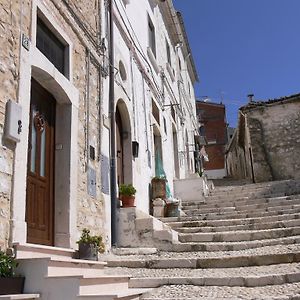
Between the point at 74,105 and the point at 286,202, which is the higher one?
the point at 74,105

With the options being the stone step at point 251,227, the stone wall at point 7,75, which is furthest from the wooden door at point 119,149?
the stone wall at point 7,75

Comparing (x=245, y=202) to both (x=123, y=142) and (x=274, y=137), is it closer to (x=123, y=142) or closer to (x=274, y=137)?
(x=123, y=142)

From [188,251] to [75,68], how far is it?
3.46 m

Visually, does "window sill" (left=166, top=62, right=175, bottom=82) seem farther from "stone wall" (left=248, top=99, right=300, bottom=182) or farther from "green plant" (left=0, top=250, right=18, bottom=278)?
"green plant" (left=0, top=250, right=18, bottom=278)

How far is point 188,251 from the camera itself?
679 cm

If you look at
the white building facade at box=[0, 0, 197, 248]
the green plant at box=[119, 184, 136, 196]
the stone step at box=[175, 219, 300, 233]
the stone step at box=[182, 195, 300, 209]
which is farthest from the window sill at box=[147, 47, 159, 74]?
the stone step at box=[175, 219, 300, 233]

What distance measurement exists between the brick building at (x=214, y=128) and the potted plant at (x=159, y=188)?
25.0 meters

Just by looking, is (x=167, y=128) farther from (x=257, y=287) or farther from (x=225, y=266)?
(x=257, y=287)

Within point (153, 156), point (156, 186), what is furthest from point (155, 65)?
point (156, 186)

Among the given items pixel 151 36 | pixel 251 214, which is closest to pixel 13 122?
pixel 251 214

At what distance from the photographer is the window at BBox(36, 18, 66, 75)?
5.78 m

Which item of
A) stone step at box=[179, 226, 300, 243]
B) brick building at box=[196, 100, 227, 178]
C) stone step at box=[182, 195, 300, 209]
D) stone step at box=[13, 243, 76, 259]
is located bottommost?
stone step at box=[13, 243, 76, 259]

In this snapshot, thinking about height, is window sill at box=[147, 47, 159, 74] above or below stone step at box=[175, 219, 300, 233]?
above

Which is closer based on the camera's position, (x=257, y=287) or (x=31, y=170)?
(x=257, y=287)
